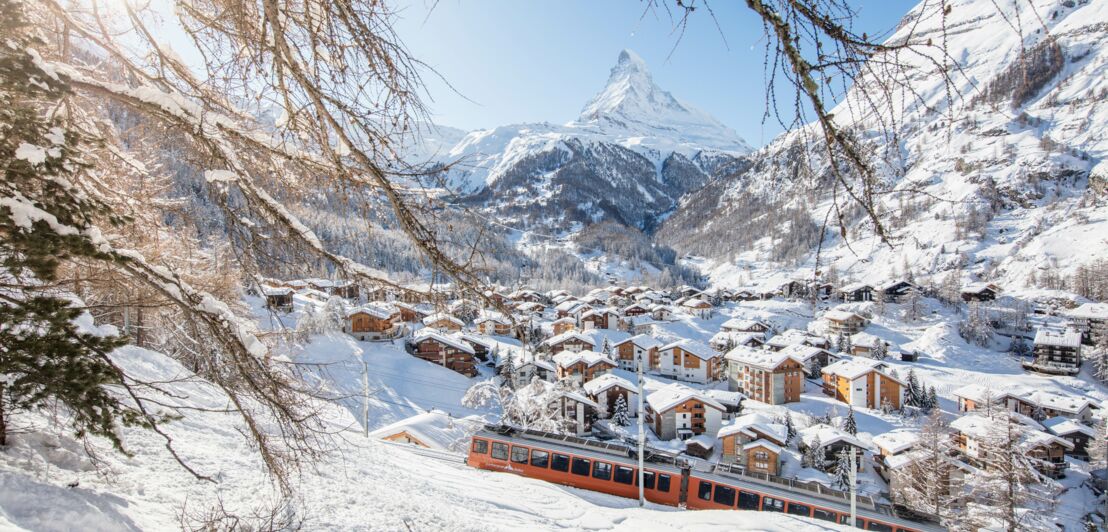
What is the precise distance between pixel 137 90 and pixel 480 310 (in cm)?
139

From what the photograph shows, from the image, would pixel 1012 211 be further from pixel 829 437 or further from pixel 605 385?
pixel 605 385

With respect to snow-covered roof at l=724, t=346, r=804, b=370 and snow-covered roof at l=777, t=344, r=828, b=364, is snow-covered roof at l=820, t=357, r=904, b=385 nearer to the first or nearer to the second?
Result: snow-covered roof at l=777, t=344, r=828, b=364

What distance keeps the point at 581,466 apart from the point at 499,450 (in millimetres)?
1603

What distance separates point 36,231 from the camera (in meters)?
1.53

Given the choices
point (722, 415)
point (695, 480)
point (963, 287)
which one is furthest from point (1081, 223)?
point (695, 480)

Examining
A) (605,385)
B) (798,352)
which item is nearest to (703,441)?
(605,385)

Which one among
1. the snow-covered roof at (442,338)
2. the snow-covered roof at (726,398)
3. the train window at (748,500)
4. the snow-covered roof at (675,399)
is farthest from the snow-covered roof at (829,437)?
the snow-covered roof at (442,338)

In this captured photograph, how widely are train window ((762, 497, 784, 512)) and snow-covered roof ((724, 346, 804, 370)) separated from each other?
51.4ft

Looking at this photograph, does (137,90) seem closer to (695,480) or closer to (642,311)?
(695,480)

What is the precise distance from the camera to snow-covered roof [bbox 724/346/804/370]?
22.8 m

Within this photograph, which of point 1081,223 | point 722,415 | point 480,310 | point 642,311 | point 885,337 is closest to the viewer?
point 480,310

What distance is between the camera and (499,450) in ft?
30.1

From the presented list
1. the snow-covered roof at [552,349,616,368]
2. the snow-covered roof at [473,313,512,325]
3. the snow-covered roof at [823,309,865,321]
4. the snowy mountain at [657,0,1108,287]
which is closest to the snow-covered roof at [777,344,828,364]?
the snowy mountain at [657,0,1108,287]

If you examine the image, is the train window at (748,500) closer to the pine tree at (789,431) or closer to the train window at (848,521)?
the train window at (848,521)
